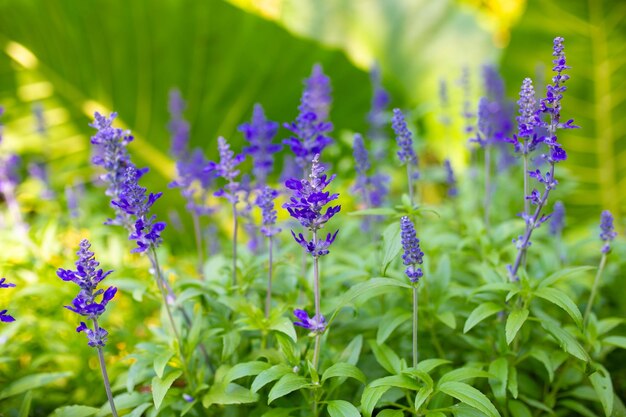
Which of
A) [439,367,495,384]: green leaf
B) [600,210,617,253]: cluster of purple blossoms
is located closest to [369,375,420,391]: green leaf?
[439,367,495,384]: green leaf

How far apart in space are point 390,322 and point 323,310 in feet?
0.88

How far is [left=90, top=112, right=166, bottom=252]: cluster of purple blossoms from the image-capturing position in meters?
2.02

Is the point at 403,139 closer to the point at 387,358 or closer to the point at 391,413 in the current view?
the point at 387,358

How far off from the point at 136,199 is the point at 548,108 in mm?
1381

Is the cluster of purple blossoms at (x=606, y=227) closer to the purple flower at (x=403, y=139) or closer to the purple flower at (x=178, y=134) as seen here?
the purple flower at (x=403, y=139)

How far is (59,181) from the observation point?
219 inches

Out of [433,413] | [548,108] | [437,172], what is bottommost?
[433,413]

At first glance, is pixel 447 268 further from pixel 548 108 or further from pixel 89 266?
pixel 89 266

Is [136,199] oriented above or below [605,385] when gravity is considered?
above

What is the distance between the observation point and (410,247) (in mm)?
1992

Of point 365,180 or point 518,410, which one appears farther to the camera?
point 365,180

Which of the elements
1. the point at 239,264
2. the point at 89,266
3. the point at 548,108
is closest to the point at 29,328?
the point at 239,264

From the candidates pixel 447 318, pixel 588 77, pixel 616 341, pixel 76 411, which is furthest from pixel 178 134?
pixel 588 77

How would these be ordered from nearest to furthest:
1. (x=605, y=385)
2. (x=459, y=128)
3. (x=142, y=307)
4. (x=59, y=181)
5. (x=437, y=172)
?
(x=605, y=385) < (x=142, y=307) < (x=437, y=172) < (x=59, y=181) < (x=459, y=128)
